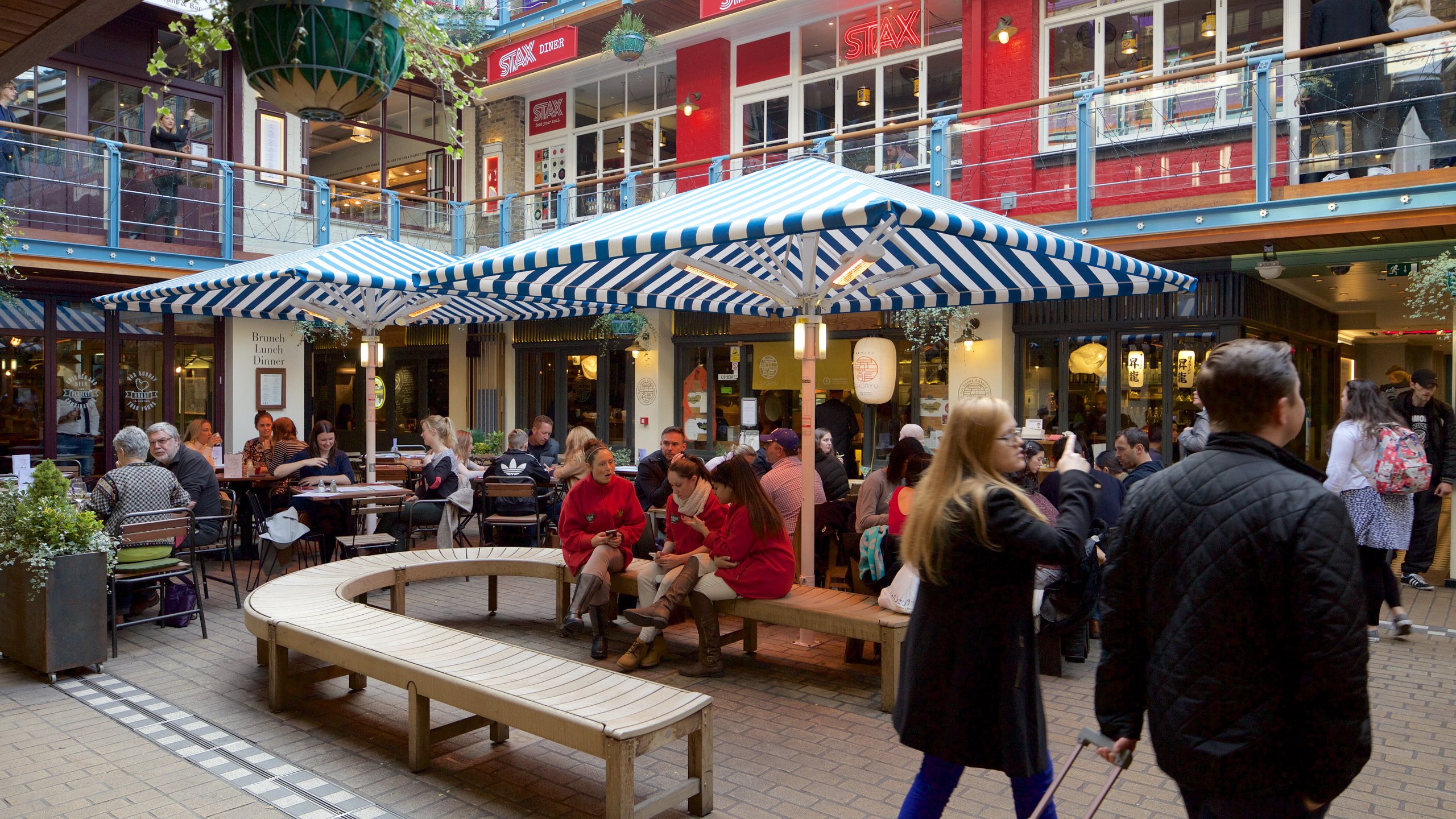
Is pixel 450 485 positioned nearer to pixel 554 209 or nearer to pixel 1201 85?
pixel 554 209

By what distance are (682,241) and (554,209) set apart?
1100 cm

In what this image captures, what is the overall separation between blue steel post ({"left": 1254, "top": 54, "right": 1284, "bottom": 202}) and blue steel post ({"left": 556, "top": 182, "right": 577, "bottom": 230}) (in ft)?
30.0

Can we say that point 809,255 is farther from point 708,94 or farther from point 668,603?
point 708,94

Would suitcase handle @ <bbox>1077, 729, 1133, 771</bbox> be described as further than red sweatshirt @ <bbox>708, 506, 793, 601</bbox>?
No

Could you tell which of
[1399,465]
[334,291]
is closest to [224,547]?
[334,291]

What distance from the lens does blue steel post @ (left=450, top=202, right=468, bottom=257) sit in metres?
16.1

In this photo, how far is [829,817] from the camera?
3789 mm

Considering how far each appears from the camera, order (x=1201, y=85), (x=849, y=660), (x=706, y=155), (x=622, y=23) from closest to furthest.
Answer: (x=849, y=660) → (x=1201, y=85) → (x=622, y=23) → (x=706, y=155)

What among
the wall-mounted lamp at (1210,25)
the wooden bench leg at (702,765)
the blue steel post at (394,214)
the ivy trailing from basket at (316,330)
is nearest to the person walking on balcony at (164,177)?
the ivy trailing from basket at (316,330)

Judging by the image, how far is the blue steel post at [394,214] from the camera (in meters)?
15.2

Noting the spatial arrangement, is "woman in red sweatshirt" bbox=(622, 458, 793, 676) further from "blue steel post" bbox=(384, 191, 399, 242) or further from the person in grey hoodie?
"blue steel post" bbox=(384, 191, 399, 242)

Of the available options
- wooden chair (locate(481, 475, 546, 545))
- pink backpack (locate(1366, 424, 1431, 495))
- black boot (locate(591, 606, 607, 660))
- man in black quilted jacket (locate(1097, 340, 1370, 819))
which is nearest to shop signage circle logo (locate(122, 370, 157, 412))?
wooden chair (locate(481, 475, 546, 545))

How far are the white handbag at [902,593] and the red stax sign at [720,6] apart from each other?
1092 centimetres

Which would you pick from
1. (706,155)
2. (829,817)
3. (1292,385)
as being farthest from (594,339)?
(1292,385)
